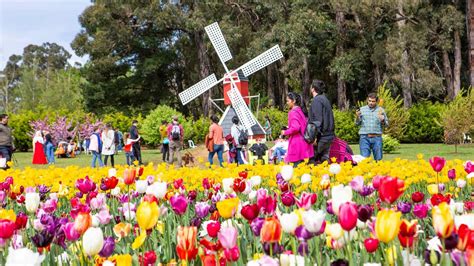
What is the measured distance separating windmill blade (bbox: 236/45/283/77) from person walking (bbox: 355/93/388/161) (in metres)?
20.5

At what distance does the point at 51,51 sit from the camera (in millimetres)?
103188

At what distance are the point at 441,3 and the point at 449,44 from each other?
3482 mm

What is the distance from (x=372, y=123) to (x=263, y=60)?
68.6 feet

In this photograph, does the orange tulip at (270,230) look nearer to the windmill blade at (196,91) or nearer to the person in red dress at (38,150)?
the person in red dress at (38,150)

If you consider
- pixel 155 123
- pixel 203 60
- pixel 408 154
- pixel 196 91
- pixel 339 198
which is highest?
pixel 203 60

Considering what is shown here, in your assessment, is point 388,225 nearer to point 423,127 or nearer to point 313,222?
point 313,222

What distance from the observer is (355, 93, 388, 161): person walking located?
10.0m

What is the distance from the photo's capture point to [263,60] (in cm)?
3066

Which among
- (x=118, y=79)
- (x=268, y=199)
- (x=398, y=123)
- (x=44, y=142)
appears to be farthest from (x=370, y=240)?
(x=118, y=79)

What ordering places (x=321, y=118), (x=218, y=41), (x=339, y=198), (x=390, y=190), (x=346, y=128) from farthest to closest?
(x=218, y=41) < (x=346, y=128) < (x=321, y=118) < (x=339, y=198) < (x=390, y=190)

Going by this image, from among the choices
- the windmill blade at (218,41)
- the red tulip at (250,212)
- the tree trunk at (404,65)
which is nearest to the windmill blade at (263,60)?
the windmill blade at (218,41)

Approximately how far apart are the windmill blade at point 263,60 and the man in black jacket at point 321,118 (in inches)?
867

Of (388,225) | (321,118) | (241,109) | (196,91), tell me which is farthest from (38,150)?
(388,225)

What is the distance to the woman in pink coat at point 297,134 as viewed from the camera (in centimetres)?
861
